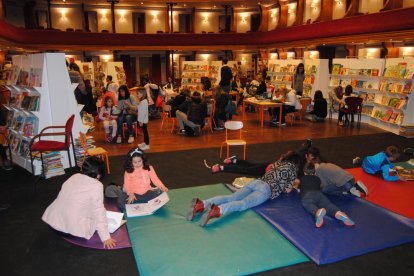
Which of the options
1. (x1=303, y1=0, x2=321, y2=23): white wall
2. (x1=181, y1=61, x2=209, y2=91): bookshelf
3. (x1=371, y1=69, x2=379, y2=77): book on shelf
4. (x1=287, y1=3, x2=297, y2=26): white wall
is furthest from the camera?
(x1=287, y1=3, x2=297, y2=26): white wall

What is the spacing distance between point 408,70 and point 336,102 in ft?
8.34

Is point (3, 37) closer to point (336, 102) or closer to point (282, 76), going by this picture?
point (282, 76)

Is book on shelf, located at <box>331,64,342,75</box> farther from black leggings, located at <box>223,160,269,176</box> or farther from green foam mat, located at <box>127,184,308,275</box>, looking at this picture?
green foam mat, located at <box>127,184,308,275</box>

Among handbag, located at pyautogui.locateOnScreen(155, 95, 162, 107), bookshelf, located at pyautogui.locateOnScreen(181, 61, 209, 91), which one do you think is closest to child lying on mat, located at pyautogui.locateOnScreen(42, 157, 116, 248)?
handbag, located at pyautogui.locateOnScreen(155, 95, 162, 107)

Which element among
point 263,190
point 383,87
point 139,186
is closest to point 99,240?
point 139,186

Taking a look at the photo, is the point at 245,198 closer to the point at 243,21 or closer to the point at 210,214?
the point at 210,214


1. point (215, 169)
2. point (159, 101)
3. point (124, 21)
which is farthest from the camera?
point (124, 21)

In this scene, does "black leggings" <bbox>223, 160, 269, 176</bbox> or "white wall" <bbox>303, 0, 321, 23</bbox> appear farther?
"white wall" <bbox>303, 0, 321, 23</bbox>

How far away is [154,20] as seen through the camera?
80.2ft

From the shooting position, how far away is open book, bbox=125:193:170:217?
4230 millimetres

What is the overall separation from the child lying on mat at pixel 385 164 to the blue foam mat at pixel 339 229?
1.18 metres

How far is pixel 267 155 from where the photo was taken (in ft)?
23.5

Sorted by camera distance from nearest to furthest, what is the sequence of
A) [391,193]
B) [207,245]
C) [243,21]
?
[207,245] < [391,193] < [243,21]

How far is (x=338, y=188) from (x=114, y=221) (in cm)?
313
